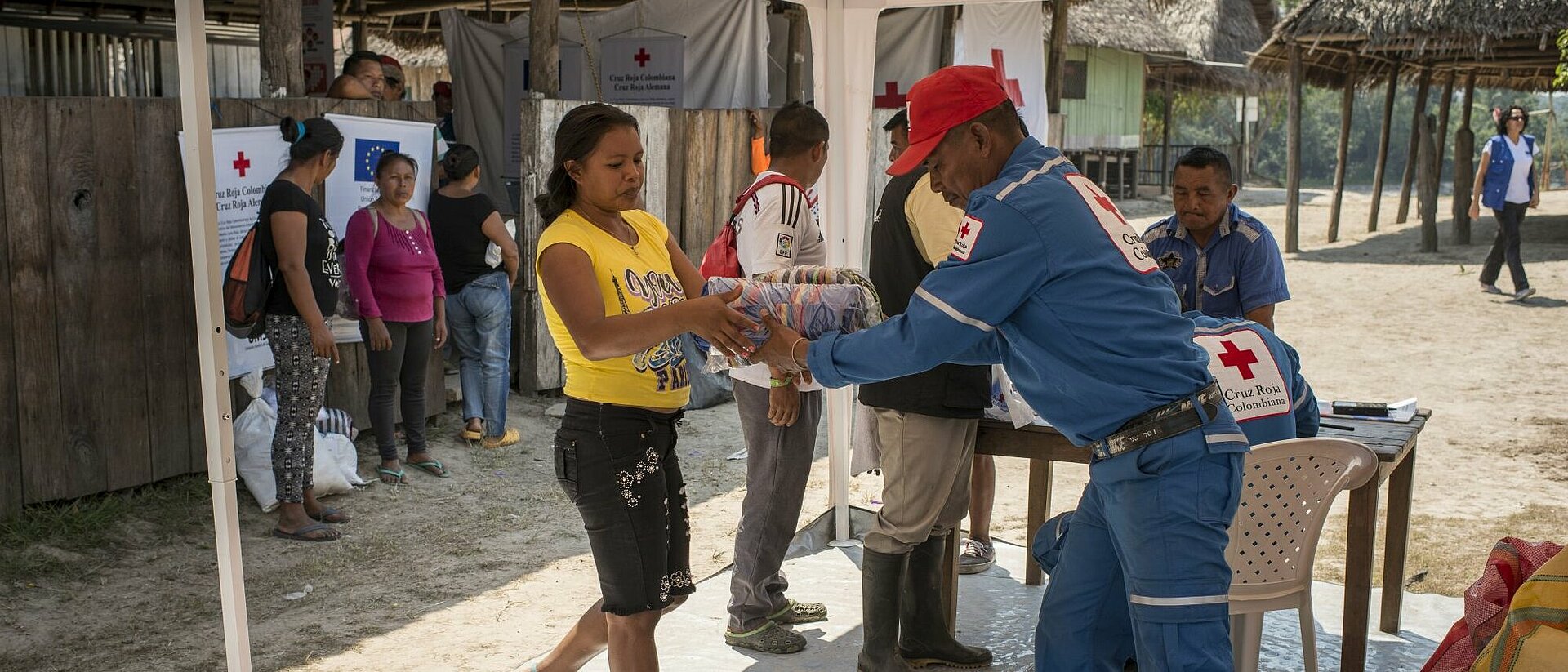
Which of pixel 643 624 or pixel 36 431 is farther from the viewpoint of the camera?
pixel 36 431

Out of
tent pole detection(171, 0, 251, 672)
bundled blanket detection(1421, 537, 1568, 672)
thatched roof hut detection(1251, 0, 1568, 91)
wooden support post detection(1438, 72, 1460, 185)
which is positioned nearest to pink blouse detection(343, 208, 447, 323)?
tent pole detection(171, 0, 251, 672)

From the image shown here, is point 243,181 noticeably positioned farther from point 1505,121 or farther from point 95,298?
point 1505,121

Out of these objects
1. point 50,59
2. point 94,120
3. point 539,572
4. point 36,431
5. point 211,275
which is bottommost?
point 539,572

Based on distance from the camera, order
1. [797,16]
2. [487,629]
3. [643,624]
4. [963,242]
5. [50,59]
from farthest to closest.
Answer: [50,59], [797,16], [487,629], [643,624], [963,242]

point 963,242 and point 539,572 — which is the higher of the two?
point 963,242

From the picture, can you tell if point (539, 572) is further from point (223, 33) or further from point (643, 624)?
point (223, 33)

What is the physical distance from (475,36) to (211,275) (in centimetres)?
919

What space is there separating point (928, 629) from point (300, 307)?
3.28 m

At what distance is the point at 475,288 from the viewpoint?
7766 mm

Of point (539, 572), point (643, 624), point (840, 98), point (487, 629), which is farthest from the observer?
point (539, 572)

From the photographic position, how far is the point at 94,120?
238 inches

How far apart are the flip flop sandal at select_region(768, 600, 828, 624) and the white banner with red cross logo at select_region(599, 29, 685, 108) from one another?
5698mm

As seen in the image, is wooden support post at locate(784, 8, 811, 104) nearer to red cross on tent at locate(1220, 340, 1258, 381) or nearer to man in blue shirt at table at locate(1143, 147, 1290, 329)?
man in blue shirt at table at locate(1143, 147, 1290, 329)

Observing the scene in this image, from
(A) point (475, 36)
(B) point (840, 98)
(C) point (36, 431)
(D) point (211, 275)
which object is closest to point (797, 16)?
(A) point (475, 36)
